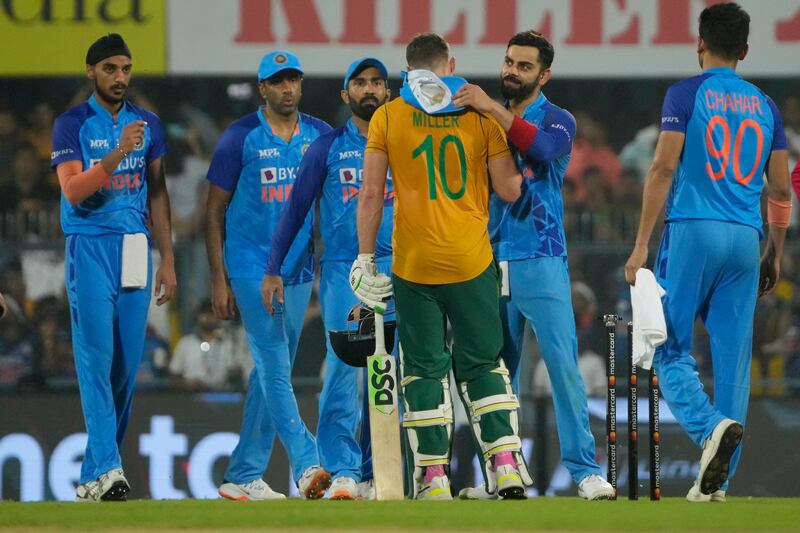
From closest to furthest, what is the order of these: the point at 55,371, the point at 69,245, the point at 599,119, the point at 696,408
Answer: the point at 696,408, the point at 69,245, the point at 55,371, the point at 599,119

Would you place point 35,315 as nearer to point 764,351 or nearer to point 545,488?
point 545,488

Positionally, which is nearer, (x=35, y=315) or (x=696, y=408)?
(x=696, y=408)

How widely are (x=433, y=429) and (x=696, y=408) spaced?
46.7 inches

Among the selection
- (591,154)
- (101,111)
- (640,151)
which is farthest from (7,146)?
(101,111)

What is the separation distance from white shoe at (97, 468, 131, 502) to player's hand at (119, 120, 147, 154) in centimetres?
163

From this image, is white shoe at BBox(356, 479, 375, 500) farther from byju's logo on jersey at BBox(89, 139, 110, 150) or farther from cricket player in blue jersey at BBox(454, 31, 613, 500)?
byju's logo on jersey at BBox(89, 139, 110, 150)

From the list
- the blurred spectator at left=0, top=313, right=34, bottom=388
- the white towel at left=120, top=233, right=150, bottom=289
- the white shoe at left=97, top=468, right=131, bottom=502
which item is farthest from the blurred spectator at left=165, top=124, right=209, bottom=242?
the white shoe at left=97, top=468, right=131, bottom=502

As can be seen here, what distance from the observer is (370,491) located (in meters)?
7.92

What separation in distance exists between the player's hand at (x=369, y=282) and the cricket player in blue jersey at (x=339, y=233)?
2.85 feet

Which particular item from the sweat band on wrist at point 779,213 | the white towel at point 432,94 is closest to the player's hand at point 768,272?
the sweat band on wrist at point 779,213

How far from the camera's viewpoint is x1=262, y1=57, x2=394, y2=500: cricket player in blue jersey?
791 centimetres

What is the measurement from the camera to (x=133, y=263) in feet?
25.8

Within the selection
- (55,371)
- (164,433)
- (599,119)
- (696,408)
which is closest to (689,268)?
(696,408)

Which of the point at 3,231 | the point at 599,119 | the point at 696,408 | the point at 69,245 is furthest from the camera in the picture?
the point at 599,119
